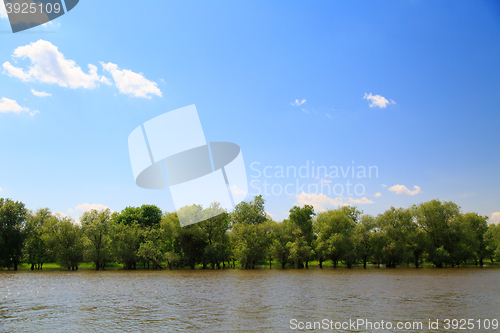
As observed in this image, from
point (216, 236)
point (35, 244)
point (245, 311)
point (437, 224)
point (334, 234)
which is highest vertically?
point (437, 224)

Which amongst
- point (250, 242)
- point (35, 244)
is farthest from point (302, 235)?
point (35, 244)

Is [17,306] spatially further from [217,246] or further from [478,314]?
[217,246]

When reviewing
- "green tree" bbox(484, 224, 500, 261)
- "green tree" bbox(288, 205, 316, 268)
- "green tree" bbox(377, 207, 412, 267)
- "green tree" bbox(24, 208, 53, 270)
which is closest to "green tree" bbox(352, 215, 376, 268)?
"green tree" bbox(377, 207, 412, 267)

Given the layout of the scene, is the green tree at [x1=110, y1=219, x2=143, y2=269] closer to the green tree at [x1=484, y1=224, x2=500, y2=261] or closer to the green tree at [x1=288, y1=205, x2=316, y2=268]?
the green tree at [x1=288, y1=205, x2=316, y2=268]

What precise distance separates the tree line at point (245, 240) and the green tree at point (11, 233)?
177 mm

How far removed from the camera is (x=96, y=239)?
71438mm

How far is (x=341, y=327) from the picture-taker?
1516cm

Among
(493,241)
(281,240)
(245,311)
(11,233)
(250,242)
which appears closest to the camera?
(245,311)

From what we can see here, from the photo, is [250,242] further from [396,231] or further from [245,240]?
[396,231]

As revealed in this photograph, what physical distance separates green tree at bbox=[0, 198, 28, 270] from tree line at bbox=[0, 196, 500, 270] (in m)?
0.18

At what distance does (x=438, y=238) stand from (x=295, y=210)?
32.3m

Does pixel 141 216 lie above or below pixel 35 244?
above

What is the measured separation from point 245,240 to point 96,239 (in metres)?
33.2

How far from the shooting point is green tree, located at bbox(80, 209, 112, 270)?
69.7 m
